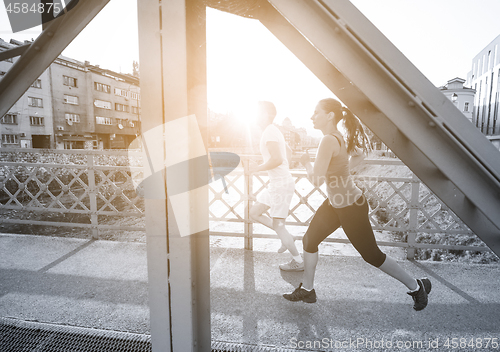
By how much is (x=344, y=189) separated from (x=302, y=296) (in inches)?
51.3

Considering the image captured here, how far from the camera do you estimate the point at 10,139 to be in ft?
114

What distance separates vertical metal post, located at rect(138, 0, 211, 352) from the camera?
1.42 metres

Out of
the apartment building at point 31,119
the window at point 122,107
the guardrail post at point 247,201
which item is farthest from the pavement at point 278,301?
the window at point 122,107

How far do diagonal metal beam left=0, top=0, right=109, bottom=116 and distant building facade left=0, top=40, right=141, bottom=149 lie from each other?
131 ft

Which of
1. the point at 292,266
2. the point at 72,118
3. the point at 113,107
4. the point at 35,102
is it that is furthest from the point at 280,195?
the point at 113,107


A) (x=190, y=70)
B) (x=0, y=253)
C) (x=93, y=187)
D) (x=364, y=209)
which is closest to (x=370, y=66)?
(x=190, y=70)

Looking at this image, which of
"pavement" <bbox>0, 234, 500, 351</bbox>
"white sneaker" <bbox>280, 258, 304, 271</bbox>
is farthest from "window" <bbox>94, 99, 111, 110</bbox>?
"white sneaker" <bbox>280, 258, 304, 271</bbox>

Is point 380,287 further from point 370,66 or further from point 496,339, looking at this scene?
point 370,66

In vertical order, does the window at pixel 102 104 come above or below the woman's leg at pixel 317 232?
above

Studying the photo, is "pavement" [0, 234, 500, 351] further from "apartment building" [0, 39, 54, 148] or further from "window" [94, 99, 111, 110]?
"window" [94, 99, 111, 110]

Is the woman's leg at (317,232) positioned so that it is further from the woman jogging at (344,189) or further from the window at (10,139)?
the window at (10,139)

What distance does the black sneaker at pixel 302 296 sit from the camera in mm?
3020

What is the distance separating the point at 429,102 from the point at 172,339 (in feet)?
5.97

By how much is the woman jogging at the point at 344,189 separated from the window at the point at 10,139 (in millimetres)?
43804
